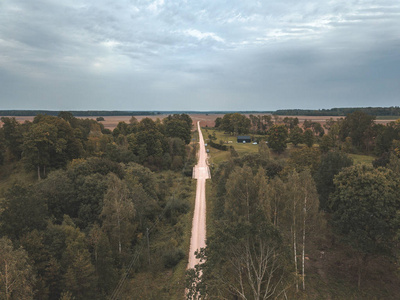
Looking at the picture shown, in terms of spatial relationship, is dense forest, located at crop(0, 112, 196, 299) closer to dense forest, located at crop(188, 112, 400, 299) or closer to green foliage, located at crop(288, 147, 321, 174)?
dense forest, located at crop(188, 112, 400, 299)

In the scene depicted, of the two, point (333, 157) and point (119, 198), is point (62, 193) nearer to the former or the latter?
point (119, 198)

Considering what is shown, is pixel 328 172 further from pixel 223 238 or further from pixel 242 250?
pixel 223 238


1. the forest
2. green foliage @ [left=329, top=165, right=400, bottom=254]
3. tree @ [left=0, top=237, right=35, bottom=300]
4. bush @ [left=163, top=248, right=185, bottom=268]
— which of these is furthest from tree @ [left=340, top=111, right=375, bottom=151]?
→ tree @ [left=0, top=237, right=35, bottom=300]

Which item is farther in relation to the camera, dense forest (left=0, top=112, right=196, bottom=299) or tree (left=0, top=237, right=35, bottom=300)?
dense forest (left=0, top=112, right=196, bottom=299)

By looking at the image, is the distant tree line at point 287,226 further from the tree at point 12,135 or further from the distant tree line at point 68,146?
the tree at point 12,135

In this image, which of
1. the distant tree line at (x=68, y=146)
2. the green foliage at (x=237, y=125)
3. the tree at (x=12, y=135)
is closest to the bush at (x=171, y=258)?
the distant tree line at (x=68, y=146)
